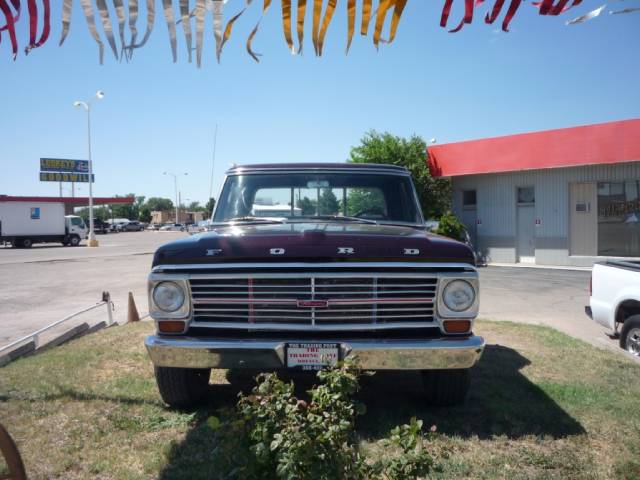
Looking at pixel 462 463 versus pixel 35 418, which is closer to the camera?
pixel 462 463

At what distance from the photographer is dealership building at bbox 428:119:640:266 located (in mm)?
17734

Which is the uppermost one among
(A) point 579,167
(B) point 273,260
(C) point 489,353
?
(A) point 579,167

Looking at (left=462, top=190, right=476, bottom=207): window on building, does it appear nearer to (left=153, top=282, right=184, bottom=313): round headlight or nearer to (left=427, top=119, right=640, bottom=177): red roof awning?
(left=427, top=119, right=640, bottom=177): red roof awning

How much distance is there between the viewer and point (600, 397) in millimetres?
4609

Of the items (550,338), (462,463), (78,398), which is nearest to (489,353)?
(550,338)

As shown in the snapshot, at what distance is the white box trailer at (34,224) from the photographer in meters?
35.3

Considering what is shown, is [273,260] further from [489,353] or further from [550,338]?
[550,338]

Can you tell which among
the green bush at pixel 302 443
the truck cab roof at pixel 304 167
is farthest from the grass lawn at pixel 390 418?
the truck cab roof at pixel 304 167

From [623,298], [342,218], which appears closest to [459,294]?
[342,218]

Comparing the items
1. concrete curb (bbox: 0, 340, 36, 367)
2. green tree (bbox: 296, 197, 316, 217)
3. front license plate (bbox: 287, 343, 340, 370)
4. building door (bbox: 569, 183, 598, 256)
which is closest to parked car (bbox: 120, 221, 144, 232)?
building door (bbox: 569, 183, 598, 256)

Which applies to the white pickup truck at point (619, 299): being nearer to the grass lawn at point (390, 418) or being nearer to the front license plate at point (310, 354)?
the grass lawn at point (390, 418)

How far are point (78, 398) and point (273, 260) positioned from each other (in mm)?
2232

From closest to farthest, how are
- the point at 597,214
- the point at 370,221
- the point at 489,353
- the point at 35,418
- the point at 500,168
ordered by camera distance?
the point at 35,418 → the point at 370,221 → the point at 489,353 → the point at 597,214 → the point at 500,168

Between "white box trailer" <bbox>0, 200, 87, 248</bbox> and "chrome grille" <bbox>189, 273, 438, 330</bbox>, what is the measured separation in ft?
119
